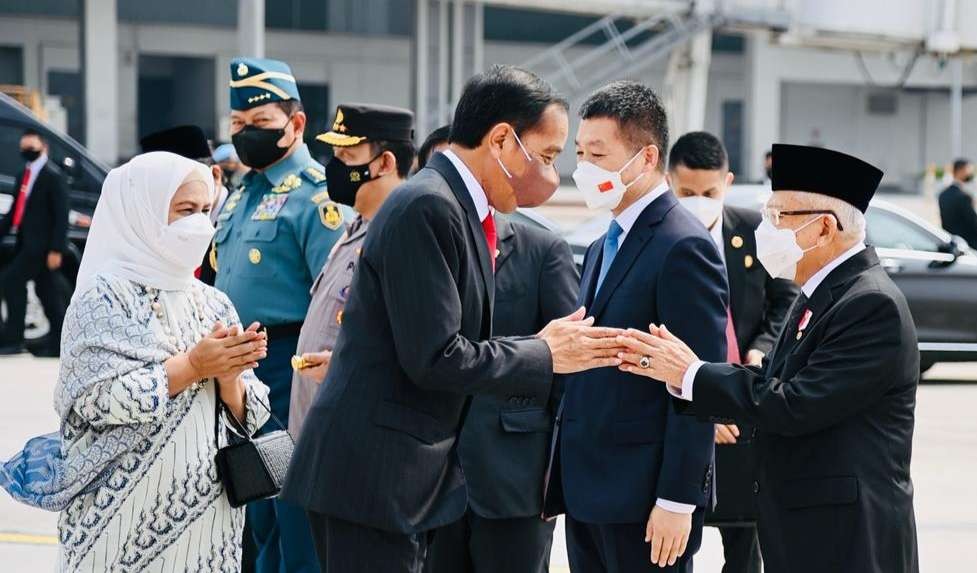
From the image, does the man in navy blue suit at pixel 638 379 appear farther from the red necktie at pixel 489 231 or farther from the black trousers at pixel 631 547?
the red necktie at pixel 489 231

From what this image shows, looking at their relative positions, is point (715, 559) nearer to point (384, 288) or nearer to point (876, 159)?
point (384, 288)

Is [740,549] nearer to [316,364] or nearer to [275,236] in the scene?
[316,364]

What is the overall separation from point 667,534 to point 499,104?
4.03 ft

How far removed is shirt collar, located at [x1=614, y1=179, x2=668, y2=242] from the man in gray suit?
0.49 m

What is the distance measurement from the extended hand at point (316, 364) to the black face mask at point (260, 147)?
3.86ft

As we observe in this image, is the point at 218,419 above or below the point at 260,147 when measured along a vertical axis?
below

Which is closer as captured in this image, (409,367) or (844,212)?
(409,367)

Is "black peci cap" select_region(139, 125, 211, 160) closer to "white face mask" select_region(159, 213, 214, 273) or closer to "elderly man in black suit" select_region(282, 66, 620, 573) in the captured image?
"white face mask" select_region(159, 213, 214, 273)

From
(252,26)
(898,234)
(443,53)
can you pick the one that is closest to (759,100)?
(443,53)

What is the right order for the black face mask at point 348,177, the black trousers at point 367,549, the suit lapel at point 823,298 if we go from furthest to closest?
the black face mask at point 348,177
the suit lapel at point 823,298
the black trousers at point 367,549

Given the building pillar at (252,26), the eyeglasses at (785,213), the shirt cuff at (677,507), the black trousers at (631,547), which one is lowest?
the black trousers at (631,547)

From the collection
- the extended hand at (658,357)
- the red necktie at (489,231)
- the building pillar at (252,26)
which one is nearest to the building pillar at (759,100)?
the building pillar at (252,26)

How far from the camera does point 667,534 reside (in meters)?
3.84

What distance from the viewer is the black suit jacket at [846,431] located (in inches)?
138
